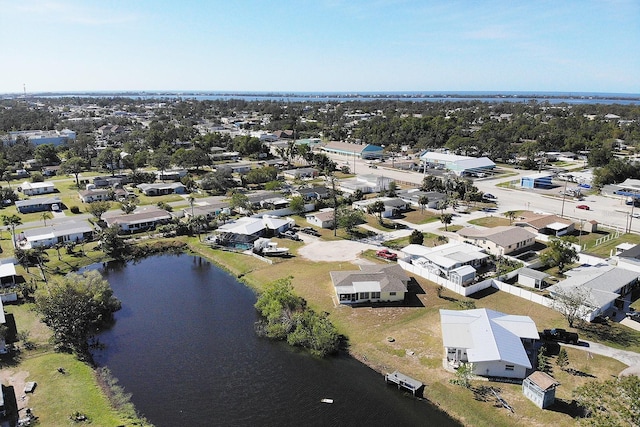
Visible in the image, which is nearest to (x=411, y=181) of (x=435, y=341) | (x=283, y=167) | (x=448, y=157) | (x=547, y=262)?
(x=448, y=157)

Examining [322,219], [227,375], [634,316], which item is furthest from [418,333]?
[322,219]

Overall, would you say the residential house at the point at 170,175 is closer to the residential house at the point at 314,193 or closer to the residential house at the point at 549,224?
the residential house at the point at 314,193

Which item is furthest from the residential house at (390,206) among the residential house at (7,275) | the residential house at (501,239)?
the residential house at (7,275)

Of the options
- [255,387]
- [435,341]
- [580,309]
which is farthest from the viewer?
[580,309]

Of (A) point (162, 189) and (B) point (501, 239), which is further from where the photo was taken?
(A) point (162, 189)

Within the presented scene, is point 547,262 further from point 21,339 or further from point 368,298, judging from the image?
point 21,339

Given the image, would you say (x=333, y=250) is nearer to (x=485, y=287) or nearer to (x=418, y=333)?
(x=485, y=287)
